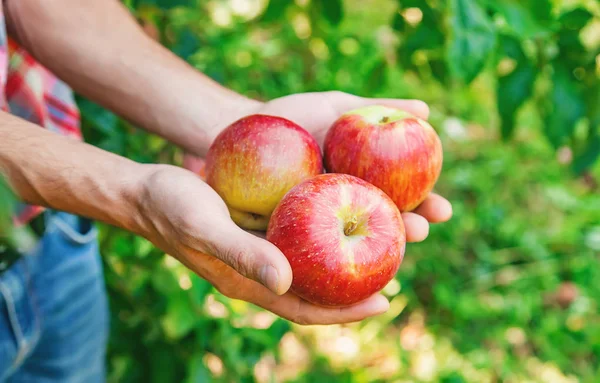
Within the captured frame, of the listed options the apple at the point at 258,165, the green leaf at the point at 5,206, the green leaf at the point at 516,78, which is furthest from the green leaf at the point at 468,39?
the green leaf at the point at 5,206

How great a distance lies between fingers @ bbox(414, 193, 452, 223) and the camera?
1.46 m

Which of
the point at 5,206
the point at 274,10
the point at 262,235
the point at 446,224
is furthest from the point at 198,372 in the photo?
the point at 446,224

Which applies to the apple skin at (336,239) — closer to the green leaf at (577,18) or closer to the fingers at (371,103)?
the fingers at (371,103)

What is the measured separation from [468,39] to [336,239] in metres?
0.54

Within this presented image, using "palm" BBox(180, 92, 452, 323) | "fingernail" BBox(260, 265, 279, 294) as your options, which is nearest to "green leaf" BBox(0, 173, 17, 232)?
"fingernail" BBox(260, 265, 279, 294)

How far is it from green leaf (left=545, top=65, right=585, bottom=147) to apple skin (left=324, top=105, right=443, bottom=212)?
40 centimetres

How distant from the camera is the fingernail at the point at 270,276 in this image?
3.05 ft

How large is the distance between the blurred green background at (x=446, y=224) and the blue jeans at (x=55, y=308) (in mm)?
169

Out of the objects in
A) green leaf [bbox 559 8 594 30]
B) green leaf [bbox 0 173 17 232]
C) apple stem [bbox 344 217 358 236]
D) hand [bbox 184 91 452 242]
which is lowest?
hand [bbox 184 91 452 242]

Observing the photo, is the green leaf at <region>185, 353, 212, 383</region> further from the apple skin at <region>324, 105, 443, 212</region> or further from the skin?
the apple skin at <region>324, 105, 443, 212</region>

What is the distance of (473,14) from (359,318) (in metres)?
0.66

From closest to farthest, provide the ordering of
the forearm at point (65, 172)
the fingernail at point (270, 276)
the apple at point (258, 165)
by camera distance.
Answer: the fingernail at point (270, 276)
the forearm at point (65, 172)
the apple at point (258, 165)

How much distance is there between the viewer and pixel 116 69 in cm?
150

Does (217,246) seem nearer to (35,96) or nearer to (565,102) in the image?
(35,96)
